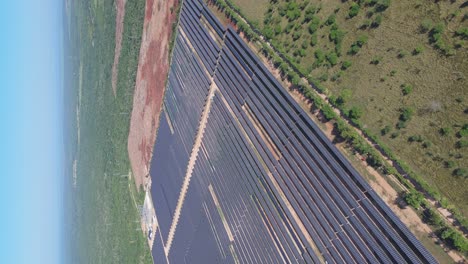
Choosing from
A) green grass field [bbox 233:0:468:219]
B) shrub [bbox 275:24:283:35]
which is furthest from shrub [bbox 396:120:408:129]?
shrub [bbox 275:24:283:35]

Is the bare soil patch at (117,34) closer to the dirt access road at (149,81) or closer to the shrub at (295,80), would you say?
the dirt access road at (149,81)

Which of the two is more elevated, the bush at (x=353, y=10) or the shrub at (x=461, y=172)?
the bush at (x=353, y=10)

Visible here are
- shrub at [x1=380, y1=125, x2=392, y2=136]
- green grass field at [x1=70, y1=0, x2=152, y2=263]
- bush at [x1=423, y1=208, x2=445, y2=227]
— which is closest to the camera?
bush at [x1=423, y1=208, x2=445, y2=227]

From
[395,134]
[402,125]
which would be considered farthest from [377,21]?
[395,134]

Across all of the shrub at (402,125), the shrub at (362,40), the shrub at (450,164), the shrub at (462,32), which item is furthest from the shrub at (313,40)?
the shrub at (450,164)

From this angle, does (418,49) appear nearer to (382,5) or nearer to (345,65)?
(382,5)

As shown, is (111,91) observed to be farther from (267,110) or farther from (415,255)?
(415,255)

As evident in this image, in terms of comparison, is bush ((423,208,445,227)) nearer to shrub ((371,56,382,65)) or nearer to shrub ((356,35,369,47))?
shrub ((371,56,382,65))
